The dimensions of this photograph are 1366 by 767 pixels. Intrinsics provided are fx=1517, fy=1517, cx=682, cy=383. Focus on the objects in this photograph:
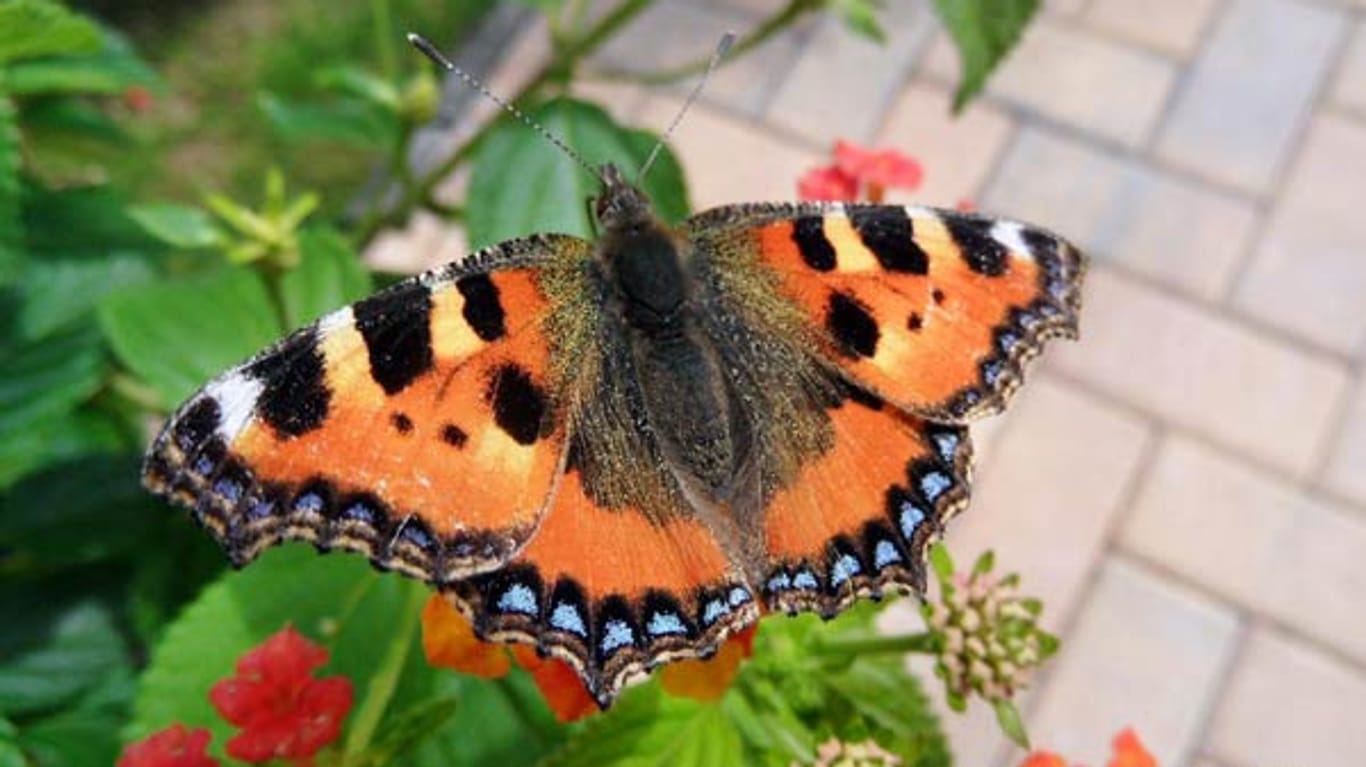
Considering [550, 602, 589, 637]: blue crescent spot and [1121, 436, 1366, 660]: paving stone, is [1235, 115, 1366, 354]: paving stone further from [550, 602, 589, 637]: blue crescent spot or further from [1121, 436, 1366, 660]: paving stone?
[550, 602, 589, 637]: blue crescent spot

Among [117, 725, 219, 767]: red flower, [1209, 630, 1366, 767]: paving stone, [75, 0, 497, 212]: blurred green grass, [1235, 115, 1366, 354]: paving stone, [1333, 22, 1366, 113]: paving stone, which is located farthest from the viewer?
[1333, 22, 1366, 113]: paving stone

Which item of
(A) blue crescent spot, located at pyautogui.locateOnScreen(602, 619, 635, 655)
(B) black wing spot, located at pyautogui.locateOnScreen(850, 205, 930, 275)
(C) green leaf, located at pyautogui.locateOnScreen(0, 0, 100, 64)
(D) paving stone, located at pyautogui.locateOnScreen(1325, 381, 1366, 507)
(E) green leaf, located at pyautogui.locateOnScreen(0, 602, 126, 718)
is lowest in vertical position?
(E) green leaf, located at pyautogui.locateOnScreen(0, 602, 126, 718)

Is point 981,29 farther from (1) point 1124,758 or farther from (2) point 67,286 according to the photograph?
(2) point 67,286

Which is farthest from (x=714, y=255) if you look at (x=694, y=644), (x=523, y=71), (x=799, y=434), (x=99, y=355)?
(x=523, y=71)

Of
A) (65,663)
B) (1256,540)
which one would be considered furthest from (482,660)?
(1256,540)

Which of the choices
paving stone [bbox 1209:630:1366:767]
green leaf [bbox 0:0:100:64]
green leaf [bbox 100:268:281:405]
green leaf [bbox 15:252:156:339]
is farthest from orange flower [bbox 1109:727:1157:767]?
paving stone [bbox 1209:630:1366:767]

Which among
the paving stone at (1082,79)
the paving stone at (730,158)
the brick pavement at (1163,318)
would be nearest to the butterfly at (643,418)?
the brick pavement at (1163,318)

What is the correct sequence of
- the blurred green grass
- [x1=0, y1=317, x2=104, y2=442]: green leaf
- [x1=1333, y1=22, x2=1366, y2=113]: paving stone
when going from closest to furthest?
[x1=0, y1=317, x2=104, y2=442]: green leaf → the blurred green grass → [x1=1333, y1=22, x2=1366, y2=113]: paving stone

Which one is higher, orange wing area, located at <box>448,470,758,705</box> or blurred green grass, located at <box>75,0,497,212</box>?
blurred green grass, located at <box>75,0,497,212</box>
